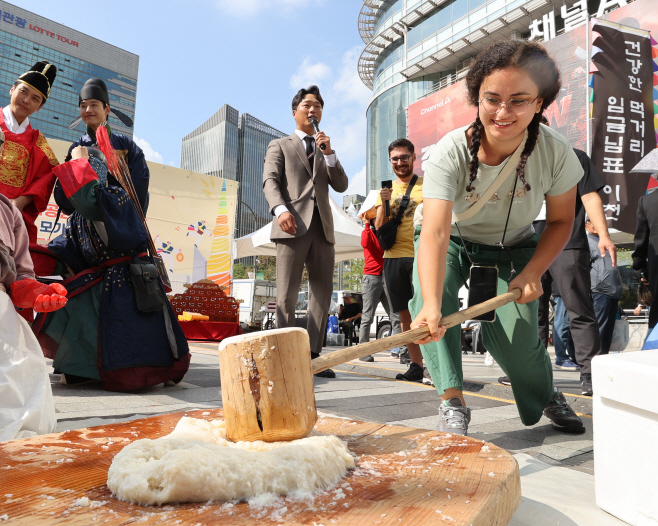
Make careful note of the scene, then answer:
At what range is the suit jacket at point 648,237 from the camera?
3.26 meters

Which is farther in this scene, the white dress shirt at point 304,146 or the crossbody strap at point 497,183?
the white dress shirt at point 304,146

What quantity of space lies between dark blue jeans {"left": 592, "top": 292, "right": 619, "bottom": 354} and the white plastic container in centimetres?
488

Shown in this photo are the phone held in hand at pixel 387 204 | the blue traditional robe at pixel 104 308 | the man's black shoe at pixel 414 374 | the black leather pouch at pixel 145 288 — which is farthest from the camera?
the phone held in hand at pixel 387 204

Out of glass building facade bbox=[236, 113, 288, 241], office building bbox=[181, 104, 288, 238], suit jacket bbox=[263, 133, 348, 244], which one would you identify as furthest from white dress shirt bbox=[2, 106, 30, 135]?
glass building facade bbox=[236, 113, 288, 241]

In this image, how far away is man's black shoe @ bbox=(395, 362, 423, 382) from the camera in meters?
3.88

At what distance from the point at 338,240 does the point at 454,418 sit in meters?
6.72

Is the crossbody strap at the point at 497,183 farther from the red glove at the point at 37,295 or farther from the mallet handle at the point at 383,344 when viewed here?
the red glove at the point at 37,295

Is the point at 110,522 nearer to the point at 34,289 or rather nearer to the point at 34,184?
the point at 34,289

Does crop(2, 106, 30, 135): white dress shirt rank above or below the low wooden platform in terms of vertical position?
above

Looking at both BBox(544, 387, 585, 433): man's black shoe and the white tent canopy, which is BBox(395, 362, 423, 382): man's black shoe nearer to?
BBox(544, 387, 585, 433): man's black shoe

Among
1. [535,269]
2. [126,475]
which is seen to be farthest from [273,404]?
[535,269]

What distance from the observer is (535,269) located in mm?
2016

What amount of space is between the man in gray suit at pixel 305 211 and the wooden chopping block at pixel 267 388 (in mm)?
2393

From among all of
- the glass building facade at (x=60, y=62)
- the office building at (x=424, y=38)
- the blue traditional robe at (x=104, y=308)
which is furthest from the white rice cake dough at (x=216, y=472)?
the glass building facade at (x=60, y=62)
